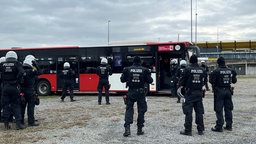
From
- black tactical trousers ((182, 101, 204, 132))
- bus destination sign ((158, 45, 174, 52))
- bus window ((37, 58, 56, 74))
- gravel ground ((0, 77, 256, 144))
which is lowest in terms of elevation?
gravel ground ((0, 77, 256, 144))

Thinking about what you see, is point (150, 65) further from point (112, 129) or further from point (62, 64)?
point (112, 129)

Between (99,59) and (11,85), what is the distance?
35.1ft

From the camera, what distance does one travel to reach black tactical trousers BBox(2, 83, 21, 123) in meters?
8.99

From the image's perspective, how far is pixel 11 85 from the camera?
9016 mm

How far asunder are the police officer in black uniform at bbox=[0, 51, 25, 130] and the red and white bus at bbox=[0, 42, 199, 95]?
32.9 ft

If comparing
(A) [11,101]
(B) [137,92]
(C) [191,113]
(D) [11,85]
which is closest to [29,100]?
(A) [11,101]

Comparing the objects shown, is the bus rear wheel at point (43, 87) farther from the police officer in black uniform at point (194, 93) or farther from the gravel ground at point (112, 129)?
the police officer in black uniform at point (194, 93)

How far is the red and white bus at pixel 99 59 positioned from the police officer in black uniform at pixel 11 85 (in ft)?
32.9

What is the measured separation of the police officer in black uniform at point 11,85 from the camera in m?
8.95

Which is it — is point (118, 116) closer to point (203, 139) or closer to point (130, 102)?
point (130, 102)

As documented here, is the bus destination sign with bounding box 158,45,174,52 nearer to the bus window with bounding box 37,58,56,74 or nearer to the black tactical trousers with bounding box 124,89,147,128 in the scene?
the bus window with bounding box 37,58,56,74

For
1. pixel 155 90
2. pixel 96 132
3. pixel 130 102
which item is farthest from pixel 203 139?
pixel 155 90

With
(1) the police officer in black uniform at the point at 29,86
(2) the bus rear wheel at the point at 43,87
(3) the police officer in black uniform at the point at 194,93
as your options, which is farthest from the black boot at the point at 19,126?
(2) the bus rear wheel at the point at 43,87

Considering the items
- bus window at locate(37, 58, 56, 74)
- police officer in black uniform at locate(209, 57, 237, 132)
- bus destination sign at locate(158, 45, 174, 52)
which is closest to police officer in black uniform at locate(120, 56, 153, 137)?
police officer in black uniform at locate(209, 57, 237, 132)
